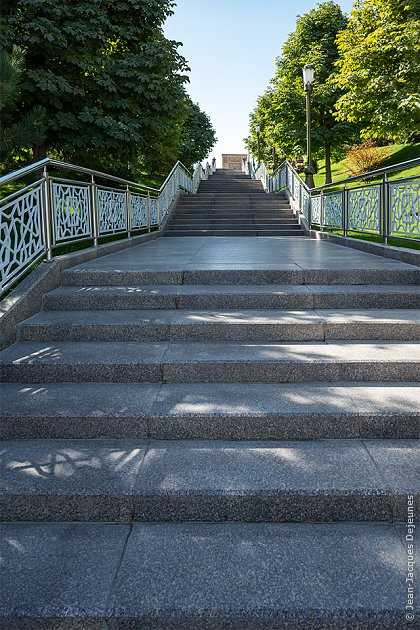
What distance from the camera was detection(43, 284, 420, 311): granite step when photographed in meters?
4.97

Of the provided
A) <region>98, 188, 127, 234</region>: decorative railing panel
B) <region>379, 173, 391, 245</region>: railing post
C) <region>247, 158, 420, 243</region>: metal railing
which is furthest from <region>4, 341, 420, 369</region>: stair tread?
<region>98, 188, 127, 234</region>: decorative railing panel

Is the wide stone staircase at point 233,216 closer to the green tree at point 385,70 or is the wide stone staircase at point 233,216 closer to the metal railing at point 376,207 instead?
the metal railing at point 376,207

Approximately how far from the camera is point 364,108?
1862cm

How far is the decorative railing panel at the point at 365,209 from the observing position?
775cm

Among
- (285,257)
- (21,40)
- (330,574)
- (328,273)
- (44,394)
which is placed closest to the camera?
(330,574)

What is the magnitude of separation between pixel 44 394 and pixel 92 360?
457 millimetres

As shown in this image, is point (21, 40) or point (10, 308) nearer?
point (10, 308)

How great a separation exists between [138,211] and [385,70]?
40.9 ft

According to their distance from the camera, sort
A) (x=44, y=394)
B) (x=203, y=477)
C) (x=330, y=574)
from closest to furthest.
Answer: (x=330, y=574) < (x=203, y=477) < (x=44, y=394)

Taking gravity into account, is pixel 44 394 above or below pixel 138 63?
below

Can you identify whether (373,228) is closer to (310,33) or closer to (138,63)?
(138,63)

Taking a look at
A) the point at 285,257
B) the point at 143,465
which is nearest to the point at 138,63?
the point at 285,257

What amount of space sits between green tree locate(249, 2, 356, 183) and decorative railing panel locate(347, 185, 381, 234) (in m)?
15.7

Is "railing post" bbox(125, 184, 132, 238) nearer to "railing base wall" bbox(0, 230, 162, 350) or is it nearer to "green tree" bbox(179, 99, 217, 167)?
"railing base wall" bbox(0, 230, 162, 350)
